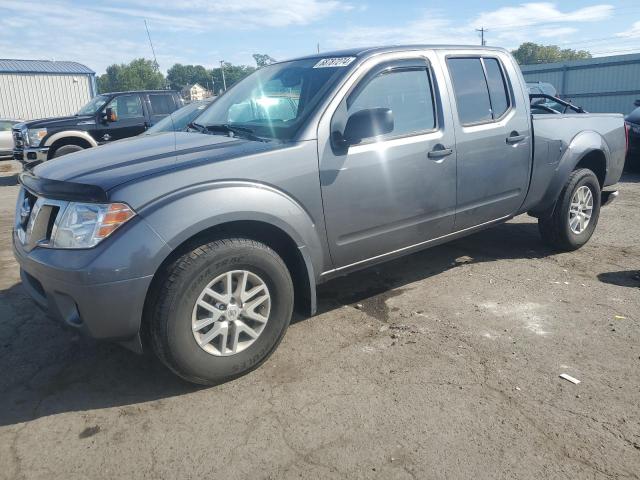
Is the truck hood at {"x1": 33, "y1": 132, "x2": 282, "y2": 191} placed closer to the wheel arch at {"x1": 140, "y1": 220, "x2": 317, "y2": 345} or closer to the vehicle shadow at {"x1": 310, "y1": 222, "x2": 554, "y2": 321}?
the wheel arch at {"x1": 140, "y1": 220, "x2": 317, "y2": 345}

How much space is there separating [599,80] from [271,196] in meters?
28.5

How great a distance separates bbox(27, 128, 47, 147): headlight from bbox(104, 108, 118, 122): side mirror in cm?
122

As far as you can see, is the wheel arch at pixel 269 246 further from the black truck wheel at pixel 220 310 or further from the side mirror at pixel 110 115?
the side mirror at pixel 110 115

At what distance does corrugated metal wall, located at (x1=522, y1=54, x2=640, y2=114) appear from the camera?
25.0m

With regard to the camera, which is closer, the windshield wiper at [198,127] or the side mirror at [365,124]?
the side mirror at [365,124]

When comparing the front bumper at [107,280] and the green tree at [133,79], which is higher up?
the green tree at [133,79]

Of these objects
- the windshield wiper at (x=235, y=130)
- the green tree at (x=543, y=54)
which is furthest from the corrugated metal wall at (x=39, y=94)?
the green tree at (x=543, y=54)

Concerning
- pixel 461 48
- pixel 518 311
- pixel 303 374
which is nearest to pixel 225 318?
pixel 303 374

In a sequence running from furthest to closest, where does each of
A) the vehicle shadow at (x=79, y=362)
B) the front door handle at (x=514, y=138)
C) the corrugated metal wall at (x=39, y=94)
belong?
the corrugated metal wall at (x=39, y=94) → the front door handle at (x=514, y=138) → the vehicle shadow at (x=79, y=362)

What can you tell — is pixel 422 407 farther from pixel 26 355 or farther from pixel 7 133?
pixel 7 133

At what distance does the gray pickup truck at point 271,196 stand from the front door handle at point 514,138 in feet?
0.04

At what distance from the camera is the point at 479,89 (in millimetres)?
4281

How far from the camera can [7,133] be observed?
16.3 m

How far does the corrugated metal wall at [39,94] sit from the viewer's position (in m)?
29.0
